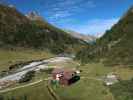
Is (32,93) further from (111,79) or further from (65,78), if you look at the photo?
(111,79)

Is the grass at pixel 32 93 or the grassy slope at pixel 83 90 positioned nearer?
the grassy slope at pixel 83 90

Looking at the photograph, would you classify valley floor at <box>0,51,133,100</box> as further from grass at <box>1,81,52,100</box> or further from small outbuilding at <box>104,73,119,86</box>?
small outbuilding at <box>104,73,119,86</box>

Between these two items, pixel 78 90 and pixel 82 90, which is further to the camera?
pixel 78 90

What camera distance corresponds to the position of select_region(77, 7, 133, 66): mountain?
13124cm

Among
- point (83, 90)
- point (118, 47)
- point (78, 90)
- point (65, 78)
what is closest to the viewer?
point (83, 90)

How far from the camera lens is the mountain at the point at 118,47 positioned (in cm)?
13124

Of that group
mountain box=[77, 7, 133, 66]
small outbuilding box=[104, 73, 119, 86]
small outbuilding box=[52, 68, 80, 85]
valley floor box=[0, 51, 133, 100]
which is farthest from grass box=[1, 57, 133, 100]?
mountain box=[77, 7, 133, 66]

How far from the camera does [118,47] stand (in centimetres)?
14338

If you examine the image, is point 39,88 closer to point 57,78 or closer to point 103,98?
point 57,78

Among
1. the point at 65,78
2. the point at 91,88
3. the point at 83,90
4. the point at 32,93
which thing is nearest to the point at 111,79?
the point at 91,88

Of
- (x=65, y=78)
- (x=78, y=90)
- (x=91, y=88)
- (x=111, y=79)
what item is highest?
(x=65, y=78)

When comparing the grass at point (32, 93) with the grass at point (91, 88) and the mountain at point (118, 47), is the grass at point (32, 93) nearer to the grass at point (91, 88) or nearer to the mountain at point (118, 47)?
the grass at point (91, 88)

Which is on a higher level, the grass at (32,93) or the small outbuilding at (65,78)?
the small outbuilding at (65,78)

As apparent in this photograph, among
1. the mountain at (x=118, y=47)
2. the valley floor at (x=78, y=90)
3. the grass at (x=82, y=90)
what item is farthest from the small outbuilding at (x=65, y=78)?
the mountain at (x=118, y=47)
